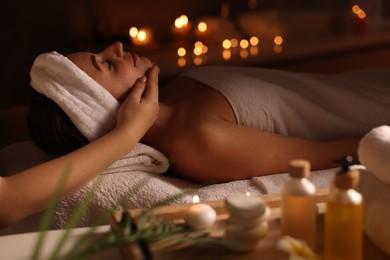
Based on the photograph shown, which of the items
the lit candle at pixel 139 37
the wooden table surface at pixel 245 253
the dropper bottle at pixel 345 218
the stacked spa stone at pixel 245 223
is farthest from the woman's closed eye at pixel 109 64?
the lit candle at pixel 139 37

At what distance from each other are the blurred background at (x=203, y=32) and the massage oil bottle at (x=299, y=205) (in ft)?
6.14

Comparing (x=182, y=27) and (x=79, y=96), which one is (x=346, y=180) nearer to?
(x=79, y=96)

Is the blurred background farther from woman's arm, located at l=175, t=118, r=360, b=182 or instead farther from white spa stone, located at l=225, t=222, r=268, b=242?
white spa stone, located at l=225, t=222, r=268, b=242

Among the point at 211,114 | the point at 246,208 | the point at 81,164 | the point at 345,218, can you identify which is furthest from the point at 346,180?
the point at 211,114

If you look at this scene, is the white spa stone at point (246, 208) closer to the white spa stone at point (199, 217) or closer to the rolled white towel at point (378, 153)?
the white spa stone at point (199, 217)

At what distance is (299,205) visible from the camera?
3.98ft

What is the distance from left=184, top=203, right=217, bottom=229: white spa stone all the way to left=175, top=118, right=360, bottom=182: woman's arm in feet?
1.76

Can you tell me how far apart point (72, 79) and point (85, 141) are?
0.53ft

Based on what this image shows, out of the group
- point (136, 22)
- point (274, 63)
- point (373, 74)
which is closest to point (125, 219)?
point (373, 74)

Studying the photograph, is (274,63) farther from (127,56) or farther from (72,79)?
(72,79)

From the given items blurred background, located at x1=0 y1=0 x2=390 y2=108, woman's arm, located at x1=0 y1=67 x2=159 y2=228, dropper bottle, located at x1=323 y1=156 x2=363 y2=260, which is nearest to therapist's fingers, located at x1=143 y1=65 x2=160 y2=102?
woman's arm, located at x1=0 y1=67 x2=159 y2=228

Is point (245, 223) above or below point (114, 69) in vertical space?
below

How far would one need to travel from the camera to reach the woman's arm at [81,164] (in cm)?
149

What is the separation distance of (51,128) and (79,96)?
130 millimetres
